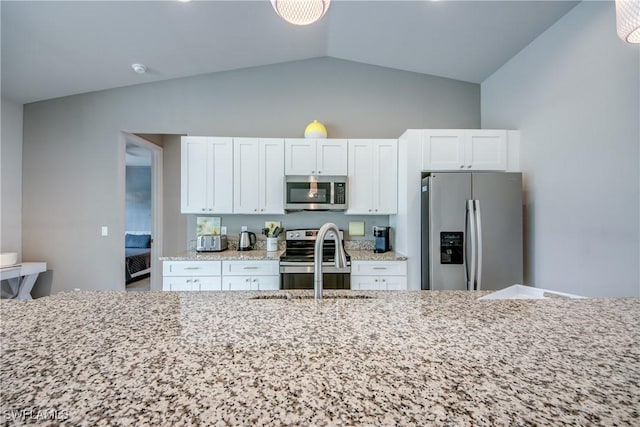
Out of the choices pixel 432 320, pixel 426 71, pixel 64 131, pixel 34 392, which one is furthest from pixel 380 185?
pixel 64 131

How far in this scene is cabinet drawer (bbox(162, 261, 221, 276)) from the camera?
8.27ft

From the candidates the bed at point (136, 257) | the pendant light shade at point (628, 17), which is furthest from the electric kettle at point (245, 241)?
the pendant light shade at point (628, 17)

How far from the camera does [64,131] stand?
120 inches

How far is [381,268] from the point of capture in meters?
2.58

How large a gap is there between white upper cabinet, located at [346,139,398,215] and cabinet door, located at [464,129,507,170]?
2.29 ft

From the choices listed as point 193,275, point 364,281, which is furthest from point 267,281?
point 364,281

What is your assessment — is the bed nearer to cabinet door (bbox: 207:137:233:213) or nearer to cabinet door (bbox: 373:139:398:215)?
cabinet door (bbox: 207:137:233:213)

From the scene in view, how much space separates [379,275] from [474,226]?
95 centimetres

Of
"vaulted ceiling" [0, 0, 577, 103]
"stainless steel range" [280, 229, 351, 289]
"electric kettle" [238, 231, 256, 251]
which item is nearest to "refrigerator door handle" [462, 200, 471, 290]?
"stainless steel range" [280, 229, 351, 289]

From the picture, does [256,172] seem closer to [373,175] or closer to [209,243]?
[209,243]

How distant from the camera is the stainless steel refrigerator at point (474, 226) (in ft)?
7.73

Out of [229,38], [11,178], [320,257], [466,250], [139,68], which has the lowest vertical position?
[466,250]

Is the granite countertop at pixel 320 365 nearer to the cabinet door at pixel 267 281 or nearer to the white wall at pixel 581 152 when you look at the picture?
the white wall at pixel 581 152

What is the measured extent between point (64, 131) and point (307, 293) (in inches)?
146
